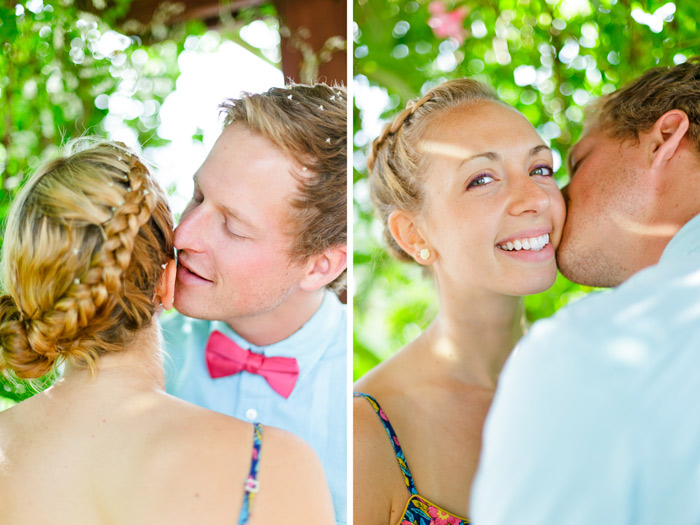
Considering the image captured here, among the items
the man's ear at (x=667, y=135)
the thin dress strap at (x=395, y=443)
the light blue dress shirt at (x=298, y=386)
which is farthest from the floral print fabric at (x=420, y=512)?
the man's ear at (x=667, y=135)

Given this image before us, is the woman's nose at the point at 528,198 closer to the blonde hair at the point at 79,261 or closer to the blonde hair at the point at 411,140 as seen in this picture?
the blonde hair at the point at 411,140

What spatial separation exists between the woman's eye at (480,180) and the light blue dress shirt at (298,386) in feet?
1.66

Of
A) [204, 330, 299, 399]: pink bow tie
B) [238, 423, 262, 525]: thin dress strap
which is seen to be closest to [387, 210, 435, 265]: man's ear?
[204, 330, 299, 399]: pink bow tie

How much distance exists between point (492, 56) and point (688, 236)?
3.79ft

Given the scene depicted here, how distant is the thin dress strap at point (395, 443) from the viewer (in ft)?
5.44

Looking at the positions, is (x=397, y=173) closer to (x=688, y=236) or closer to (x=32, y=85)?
(x=688, y=236)

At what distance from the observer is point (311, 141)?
5.77 feet

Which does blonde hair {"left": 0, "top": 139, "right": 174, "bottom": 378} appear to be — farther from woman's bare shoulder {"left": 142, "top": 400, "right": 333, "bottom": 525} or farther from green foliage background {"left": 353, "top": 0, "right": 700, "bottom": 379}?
green foliage background {"left": 353, "top": 0, "right": 700, "bottom": 379}

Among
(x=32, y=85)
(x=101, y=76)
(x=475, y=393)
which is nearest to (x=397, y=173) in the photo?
(x=475, y=393)

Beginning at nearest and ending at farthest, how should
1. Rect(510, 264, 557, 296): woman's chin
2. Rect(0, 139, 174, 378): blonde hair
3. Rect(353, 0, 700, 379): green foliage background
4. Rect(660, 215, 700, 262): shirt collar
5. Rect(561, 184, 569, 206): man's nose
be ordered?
Rect(660, 215, 700, 262): shirt collar → Rect(0, 139, 174, 378): blonde hair → Rect(510, 264, 557, 296): woman's chin → Rect(561, 184, 569, 206): man's nose → Rect(353, 0, 700, 379): green foliage background

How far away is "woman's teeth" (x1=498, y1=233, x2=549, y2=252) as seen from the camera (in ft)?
5.73

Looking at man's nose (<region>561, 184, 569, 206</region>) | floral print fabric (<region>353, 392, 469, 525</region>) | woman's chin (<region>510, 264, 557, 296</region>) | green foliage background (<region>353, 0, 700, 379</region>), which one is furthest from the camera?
green foliage background (<region>353, 0, 700, 379</region>)

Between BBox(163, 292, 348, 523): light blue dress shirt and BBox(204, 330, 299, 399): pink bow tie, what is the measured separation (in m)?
0.01

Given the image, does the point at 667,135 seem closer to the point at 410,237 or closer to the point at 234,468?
the point at 410,237
